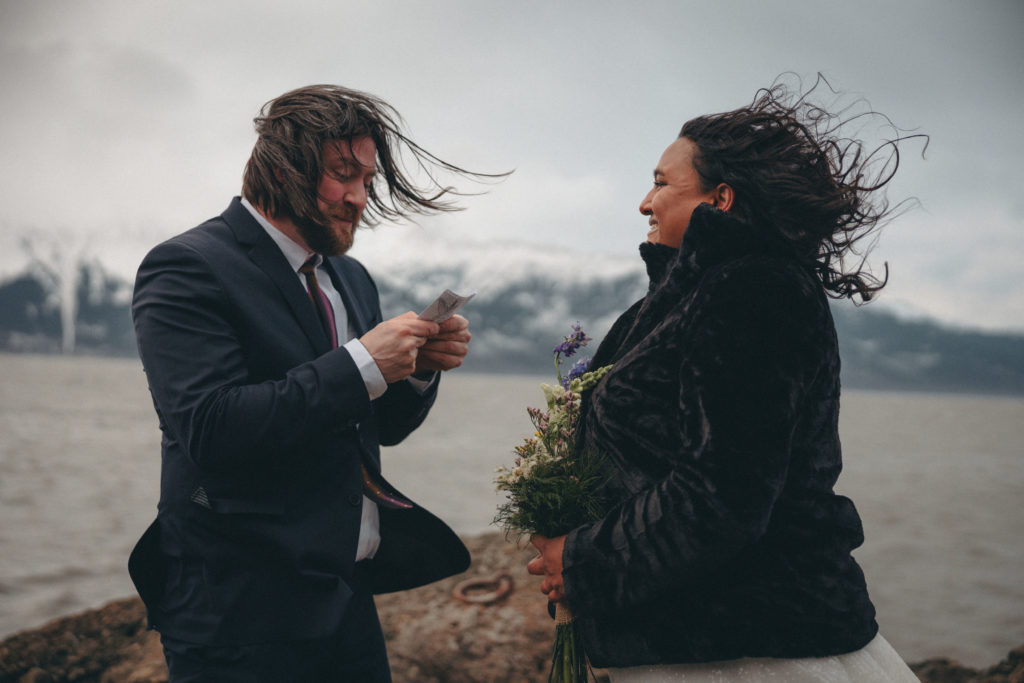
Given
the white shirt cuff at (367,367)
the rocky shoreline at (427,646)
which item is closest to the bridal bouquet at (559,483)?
the white shirt cuff at (367,367)

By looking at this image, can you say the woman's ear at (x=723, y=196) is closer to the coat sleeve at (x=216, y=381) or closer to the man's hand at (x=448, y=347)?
the man's hand at (x=448, y=347)

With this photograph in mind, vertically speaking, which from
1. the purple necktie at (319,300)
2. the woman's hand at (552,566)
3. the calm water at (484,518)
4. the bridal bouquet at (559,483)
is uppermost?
the purple necktie at (319,300)

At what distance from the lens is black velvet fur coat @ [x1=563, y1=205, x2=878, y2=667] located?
1729mm

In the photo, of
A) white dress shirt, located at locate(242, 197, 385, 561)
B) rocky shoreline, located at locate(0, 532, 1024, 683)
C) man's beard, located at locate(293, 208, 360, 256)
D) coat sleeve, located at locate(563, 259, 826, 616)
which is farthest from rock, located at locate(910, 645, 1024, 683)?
man's beard, located at locate(293, 208, 360, 256)

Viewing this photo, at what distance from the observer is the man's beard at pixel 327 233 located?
249 centimetres

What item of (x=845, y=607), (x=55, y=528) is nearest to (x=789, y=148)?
(x=845, y=607)

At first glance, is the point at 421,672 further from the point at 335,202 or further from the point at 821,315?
the point at 821,315

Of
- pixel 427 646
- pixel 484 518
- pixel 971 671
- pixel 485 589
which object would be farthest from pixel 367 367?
pixel 484 518

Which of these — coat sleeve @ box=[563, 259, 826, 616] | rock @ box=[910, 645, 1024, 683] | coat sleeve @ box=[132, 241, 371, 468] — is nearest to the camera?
coat sleeve @ box=[563, 259, 826, 616]

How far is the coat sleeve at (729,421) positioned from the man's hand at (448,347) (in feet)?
3.12

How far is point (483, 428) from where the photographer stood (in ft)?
236

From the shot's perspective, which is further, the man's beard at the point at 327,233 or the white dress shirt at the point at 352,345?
the man's beard at the point at 327,233

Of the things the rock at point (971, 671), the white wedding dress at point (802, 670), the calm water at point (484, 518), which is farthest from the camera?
the calm water at point (484, 518)

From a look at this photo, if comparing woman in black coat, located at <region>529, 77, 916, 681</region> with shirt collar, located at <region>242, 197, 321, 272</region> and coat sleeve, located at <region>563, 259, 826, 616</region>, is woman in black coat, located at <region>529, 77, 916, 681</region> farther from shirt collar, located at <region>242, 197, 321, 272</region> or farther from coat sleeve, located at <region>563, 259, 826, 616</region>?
shirt collar, located at <region>242, 197, 321, 272</region>
